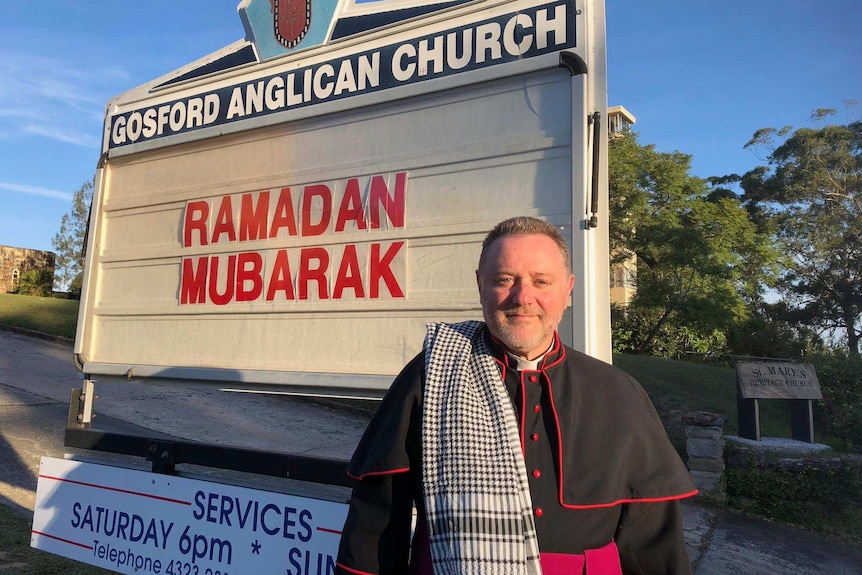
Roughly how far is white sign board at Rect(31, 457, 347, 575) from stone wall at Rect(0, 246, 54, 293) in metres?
28.2

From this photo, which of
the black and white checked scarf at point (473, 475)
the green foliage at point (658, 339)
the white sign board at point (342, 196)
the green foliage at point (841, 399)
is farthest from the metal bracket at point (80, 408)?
the green foliage at point (658, 339)

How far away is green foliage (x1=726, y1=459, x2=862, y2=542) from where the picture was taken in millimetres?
6332

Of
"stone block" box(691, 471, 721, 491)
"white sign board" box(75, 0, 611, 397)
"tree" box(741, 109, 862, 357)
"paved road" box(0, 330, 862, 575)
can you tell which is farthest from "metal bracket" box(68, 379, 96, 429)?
"tree" box(741, 109, 862, 357)

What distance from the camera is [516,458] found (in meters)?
1.54

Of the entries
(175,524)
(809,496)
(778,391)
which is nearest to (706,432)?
(809,496)

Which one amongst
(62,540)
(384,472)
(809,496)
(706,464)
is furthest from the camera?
(706,464)

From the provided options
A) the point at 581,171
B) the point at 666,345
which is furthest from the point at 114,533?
the point at 666,345

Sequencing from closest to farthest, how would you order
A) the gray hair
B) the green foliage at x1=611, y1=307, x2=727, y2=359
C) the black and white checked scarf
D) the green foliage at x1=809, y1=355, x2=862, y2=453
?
the black and white checked scarf → the gray hair → the green foliage at x1=809, y1=355, x2=862, y2=453 → the green foliage at x1=611, y1=307, x2=727, y2=359

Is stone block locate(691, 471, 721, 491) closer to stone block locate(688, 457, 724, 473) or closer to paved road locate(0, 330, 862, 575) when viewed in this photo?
stone block locate(688, 457, 724, 473)

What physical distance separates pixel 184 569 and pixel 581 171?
2.58 metres

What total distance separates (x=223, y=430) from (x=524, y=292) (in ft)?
27.3

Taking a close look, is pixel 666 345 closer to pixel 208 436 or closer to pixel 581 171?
pixel 208 436

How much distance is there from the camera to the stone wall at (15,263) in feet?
88.5

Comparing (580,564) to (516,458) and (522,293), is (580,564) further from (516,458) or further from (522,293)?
(522,293)
